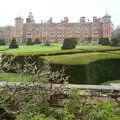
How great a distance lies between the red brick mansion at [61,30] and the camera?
7431 centimetres

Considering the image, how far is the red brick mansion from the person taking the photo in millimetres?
74312

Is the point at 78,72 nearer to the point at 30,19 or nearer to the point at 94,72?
the point at 94,72

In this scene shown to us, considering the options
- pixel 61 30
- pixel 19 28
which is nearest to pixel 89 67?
pixel 61 30

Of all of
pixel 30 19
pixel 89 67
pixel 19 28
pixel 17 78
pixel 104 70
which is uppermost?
pixel 30 19

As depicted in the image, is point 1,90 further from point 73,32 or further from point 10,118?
point 73,32

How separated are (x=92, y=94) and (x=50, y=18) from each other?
69969 millimetres

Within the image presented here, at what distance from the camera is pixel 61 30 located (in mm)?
74562

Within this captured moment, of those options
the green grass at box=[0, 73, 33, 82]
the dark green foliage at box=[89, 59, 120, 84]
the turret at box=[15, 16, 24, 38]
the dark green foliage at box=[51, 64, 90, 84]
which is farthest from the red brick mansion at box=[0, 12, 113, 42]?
the green grass at box=[0, 73, 33, 82]

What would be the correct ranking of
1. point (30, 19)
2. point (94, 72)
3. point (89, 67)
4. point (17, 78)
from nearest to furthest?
point (17, 78) → point (89, 67) → point (94, 72) → point (30, 19)

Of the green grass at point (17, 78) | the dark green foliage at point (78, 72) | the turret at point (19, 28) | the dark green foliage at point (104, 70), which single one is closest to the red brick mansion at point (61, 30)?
the turret at point (19, 28)

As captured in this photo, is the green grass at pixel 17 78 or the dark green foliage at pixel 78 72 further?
the dark green foliage at pixel 78 72

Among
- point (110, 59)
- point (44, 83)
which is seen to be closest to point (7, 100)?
point (44, 83)

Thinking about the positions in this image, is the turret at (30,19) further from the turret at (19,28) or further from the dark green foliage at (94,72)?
the dark green foliage at (94,72)

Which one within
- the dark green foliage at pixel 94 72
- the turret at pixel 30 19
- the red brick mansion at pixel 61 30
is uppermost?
the turret at pixel 30 19
